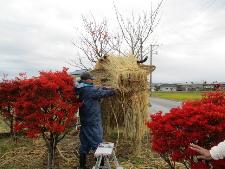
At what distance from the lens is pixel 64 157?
10336 mm

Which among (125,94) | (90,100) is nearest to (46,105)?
(90,100)

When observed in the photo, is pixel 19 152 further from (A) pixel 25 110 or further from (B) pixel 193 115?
(B) pixel 193 115

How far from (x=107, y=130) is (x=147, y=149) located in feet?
4.49

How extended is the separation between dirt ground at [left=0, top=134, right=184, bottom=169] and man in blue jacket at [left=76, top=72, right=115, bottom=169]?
647 millimetres

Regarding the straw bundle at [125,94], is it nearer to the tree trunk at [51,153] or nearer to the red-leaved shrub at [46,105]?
the red-leaved shrub at [46,105]

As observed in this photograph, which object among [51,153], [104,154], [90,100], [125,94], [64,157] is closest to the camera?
[104,154]

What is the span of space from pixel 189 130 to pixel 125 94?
4089 millimetres

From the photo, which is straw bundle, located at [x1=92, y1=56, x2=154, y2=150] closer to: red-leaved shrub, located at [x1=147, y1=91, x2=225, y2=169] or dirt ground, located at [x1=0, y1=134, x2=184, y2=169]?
dirt ground, located at [x1=0, y1=134, x2=184, y2=169]

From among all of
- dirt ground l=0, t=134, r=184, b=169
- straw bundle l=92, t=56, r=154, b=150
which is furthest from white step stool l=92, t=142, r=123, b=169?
straw bundle l=92, t=56, r=154, b=150

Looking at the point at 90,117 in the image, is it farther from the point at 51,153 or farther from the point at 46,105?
the point at 46,105

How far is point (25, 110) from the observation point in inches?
339

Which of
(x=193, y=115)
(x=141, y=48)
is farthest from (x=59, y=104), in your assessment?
(x=141, y=48)

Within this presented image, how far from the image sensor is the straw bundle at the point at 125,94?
9773 mm

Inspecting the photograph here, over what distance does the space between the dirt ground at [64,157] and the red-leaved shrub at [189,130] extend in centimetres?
347
